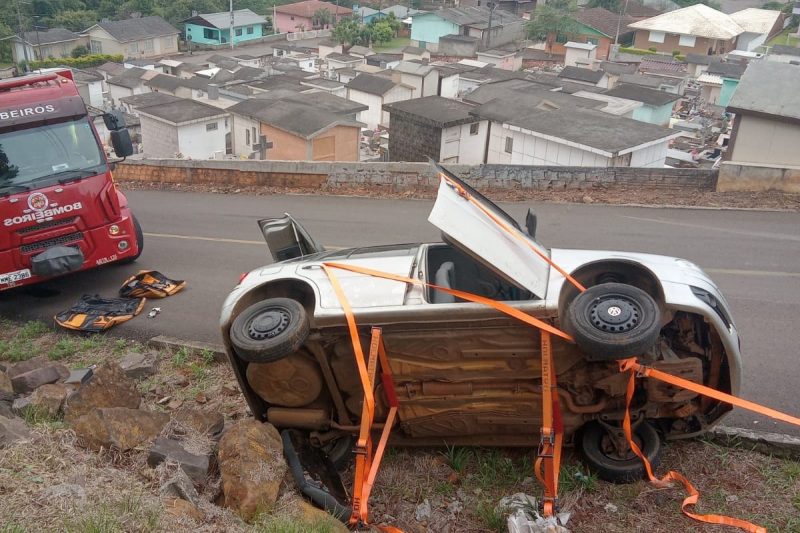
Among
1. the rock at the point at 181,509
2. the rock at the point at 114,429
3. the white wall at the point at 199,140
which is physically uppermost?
the rock at the point at 181,509

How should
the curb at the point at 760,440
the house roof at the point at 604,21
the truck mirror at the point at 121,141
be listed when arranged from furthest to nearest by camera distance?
the house roof at the point at 604,21, the truck mirror at the point at 121,141, the curb at the point at 760,440

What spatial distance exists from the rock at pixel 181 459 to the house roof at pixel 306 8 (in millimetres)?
80379

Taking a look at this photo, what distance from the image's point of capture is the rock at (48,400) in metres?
5.80

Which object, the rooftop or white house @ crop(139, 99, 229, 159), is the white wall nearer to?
white house @ crop(139, 99, 229, 159)

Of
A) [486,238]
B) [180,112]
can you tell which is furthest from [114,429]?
[180,112]

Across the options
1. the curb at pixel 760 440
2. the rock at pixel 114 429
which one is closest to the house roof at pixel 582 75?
the curb at pixel 760 440

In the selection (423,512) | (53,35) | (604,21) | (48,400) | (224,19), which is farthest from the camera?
(224,19)

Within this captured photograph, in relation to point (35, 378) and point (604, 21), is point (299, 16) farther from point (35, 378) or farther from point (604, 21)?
point (35, 378)

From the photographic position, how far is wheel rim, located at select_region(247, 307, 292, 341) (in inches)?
189

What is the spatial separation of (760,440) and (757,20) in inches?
3127

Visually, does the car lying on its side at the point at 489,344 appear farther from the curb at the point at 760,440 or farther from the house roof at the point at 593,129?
the house roof at the point at 593,129

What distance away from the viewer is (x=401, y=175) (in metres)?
15.7

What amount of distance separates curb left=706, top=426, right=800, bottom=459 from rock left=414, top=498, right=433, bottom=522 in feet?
7.77

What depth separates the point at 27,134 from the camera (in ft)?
30.0
